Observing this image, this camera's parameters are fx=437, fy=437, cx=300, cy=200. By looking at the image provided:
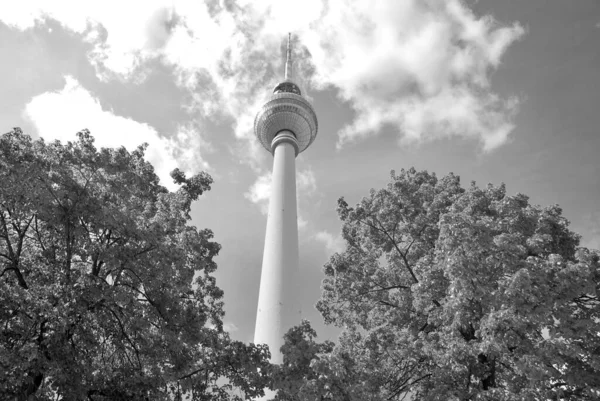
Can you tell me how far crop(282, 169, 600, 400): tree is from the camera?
432 inches

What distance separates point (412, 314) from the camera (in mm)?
15352

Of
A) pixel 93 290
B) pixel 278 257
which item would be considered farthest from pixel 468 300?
pixel 278 257

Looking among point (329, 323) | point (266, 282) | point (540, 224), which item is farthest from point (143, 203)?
point (266, 282)

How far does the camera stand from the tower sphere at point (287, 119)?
49.9 m

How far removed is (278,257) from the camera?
35906 millimetres

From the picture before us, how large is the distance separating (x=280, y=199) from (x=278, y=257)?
6150 mm

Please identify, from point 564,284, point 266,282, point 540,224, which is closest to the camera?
point 564,284

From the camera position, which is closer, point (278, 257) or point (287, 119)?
point (278, 257)

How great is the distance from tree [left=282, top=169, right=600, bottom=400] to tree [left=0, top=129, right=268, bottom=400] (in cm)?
423

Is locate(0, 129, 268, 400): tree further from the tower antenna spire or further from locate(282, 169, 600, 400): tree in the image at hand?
the tower antenna spire

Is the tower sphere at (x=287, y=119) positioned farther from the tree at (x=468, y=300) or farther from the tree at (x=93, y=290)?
the tree at (x=93, y=290)

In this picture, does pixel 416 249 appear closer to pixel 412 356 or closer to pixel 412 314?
pixel 412 314

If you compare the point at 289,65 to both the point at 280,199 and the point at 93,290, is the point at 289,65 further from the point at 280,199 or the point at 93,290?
the point at 93,290

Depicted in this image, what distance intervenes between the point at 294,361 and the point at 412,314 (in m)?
5.06
